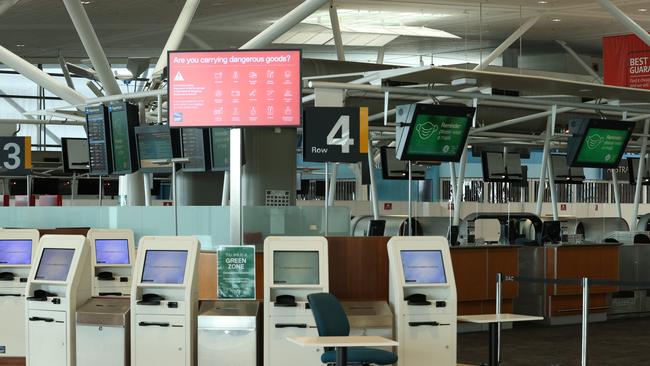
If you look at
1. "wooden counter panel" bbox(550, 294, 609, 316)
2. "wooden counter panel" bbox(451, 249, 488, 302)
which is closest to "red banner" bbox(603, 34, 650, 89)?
"wooden counter panel" bbox(550, 294, 609, 316)

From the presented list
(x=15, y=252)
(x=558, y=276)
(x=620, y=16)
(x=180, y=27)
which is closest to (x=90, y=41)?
(x=180, y=27)

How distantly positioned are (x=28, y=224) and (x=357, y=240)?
618 centimetres

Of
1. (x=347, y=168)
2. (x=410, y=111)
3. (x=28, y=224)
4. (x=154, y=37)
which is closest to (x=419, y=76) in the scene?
(x=410, y=111)

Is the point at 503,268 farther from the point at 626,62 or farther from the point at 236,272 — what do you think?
the point at 626,62

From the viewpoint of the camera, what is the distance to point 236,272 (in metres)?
8.11

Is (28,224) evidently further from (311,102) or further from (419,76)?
(419,76)

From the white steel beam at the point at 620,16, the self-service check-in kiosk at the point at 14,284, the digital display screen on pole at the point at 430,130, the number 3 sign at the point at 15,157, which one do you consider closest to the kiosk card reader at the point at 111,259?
the self-service check-in kiosk at the point at 14,284

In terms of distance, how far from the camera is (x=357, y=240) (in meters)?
8.62

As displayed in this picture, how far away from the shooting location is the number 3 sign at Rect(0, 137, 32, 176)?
16.2 metres

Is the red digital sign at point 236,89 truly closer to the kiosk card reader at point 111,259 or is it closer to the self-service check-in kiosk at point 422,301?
the self-service check-in kiosk at point 422,301

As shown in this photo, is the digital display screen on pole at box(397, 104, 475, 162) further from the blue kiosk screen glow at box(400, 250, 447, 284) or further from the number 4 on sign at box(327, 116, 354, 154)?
the blue kiosk screen glow at box(400, 250, 447, 284)

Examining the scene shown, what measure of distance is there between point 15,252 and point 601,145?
25.1ft

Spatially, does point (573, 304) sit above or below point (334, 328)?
below

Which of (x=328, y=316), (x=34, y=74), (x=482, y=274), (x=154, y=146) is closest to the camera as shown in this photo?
(x=328, y=316)
